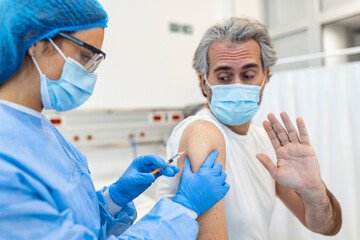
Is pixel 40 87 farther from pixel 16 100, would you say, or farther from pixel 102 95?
pixel 102 95

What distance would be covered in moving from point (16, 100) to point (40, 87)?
0.07 m

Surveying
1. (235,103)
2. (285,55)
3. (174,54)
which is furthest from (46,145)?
(285,55)

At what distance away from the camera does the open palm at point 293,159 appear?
104 cm

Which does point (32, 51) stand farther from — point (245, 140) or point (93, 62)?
point (245, 140)

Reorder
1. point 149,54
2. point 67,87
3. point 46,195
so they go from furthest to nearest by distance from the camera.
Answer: point 149,54, point 67,87, point 46,195

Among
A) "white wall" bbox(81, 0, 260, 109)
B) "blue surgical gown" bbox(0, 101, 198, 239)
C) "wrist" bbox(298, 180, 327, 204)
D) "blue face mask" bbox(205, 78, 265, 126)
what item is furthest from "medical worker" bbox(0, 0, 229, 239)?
"white wall" bbox(81, 0, 260, 109)

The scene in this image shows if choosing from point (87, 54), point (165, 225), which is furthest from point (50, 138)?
point (165, 225)

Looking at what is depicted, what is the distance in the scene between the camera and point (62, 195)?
2.09ft

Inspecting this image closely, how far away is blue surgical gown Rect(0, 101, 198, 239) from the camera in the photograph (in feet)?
1.75

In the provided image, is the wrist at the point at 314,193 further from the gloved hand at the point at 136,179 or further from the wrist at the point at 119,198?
the wrist at the point at 119,198

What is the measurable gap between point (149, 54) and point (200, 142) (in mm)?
1779

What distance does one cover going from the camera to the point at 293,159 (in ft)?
3.57

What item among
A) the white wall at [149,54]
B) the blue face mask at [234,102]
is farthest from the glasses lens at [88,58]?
the white wall at [149,54]

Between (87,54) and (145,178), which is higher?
(87,54)
